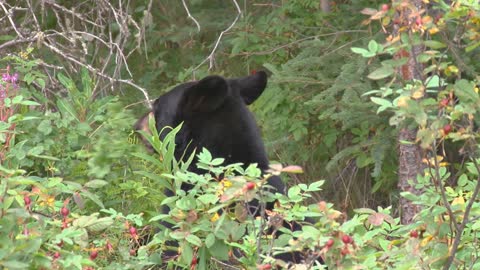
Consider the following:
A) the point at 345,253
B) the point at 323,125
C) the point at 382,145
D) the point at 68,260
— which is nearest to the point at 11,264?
the point at 68,260

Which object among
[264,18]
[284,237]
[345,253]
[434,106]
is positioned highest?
[434,106]

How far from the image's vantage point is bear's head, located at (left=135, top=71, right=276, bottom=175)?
5.65 metres

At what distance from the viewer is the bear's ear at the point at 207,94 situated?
5746 mm

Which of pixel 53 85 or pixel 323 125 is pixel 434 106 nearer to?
pixel 53 85

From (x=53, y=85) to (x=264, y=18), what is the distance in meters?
2.39

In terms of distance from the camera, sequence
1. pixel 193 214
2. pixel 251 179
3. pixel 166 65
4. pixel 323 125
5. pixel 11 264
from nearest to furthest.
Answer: pixel 11 264 → pixel 251 179 → pixel 193 214 → pixel 323 125 → pixel 166 65

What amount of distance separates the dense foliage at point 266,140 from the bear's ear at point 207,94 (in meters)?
0.36

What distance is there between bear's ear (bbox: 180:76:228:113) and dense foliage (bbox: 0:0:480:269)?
0.36 metres

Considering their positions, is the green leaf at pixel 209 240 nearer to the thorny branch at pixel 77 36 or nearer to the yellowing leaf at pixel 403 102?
the yellowing leaf at pixel 403 102

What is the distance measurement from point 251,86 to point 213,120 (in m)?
0.46

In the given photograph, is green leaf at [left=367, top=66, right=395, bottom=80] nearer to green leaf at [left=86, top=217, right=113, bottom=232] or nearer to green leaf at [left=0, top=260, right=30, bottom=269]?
green leaf at [left=86, top=217, right=113, bottom=232]

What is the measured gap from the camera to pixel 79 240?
3465mm

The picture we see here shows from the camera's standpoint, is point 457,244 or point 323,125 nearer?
point 457,244

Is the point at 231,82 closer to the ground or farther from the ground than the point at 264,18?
farther from the ground
